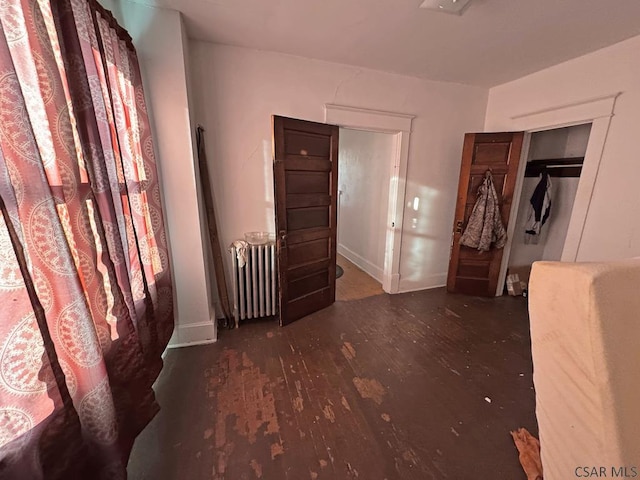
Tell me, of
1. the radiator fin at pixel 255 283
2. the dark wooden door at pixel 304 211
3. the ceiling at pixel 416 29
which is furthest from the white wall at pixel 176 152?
the dark wooden door at pixel 304 211

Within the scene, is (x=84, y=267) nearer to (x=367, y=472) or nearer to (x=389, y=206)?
(x=367, y=472)

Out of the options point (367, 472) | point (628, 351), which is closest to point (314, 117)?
point (628, 351)

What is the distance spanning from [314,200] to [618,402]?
2.21 metres

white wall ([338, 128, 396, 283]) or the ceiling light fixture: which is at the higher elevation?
the ceiling light fixture

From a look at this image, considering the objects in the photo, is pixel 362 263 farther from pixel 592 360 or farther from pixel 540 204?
pixel 592 360

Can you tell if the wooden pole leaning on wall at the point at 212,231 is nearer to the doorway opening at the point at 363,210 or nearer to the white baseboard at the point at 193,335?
the white baseboard at the point at 193,335

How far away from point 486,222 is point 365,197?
1.69 metres

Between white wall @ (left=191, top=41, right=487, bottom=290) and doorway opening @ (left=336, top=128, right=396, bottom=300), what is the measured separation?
0.46 metres

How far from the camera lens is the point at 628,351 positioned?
29.9 inches

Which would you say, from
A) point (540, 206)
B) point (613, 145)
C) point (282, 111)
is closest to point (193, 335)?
point (282, 111)

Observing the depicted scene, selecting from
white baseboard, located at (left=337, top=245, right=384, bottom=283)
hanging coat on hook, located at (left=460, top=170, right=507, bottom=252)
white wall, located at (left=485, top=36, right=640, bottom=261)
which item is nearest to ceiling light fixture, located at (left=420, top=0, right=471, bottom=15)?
white wall, located at (left=485, top=36, right=640, bottom=261)

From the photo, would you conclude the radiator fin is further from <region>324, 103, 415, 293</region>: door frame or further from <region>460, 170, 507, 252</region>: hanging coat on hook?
<region>460, 170, 507, 252</region>: hanging coat on hook

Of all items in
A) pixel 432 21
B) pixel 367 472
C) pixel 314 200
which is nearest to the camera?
pixel 367 472

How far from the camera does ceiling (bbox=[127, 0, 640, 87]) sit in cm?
166
